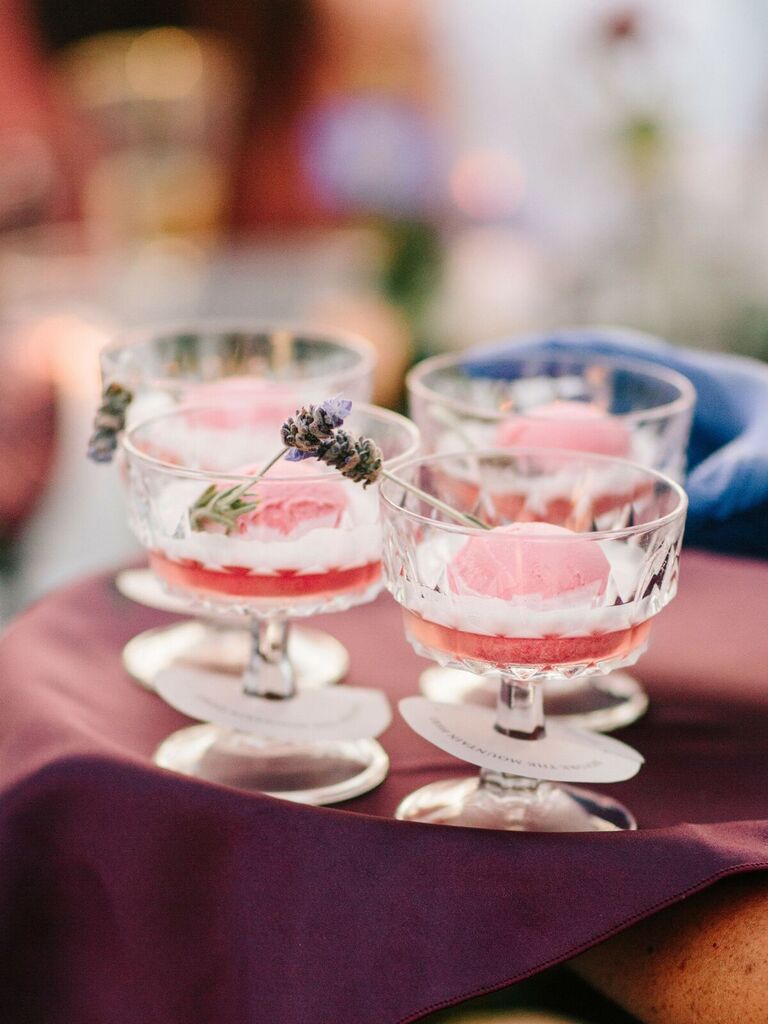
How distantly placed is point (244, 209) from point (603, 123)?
179 centimetres

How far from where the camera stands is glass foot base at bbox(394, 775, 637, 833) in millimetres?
787

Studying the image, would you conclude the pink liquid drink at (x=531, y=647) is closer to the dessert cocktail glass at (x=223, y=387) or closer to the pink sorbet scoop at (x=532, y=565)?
the pink sorbet scoop at (x=532, y=565)

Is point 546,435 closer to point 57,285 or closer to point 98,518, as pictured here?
point 98,518

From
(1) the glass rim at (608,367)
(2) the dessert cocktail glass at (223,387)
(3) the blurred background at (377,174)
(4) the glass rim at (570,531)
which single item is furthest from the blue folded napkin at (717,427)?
(3) the blurred background at (377,174)

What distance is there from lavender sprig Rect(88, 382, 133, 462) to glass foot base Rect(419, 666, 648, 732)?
1.05ft

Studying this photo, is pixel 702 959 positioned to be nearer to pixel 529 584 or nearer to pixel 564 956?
pixel 564 956

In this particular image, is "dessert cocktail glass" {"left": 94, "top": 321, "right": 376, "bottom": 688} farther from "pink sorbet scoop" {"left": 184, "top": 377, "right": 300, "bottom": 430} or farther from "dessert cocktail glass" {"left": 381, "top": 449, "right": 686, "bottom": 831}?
"dessert cocktail glass" {"left": 381, "top": 449, "right": 686, "bottom": 831}

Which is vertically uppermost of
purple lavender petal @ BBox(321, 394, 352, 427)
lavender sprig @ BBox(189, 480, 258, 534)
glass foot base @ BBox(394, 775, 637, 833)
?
purple lavender petal @ BBox(321, 394, 352, 427)

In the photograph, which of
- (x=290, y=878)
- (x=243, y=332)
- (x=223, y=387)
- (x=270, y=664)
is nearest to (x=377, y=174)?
(x=243, y=332)

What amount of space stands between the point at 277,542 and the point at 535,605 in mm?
190

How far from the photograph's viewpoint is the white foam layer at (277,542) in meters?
0.80

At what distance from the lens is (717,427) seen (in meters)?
1.19

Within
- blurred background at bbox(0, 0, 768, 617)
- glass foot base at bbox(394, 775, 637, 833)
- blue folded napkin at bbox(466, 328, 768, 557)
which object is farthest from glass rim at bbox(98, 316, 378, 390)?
blurred background at bbox(0, 0, 768, 617)

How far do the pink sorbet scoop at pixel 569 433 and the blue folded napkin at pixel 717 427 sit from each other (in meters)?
0.09
